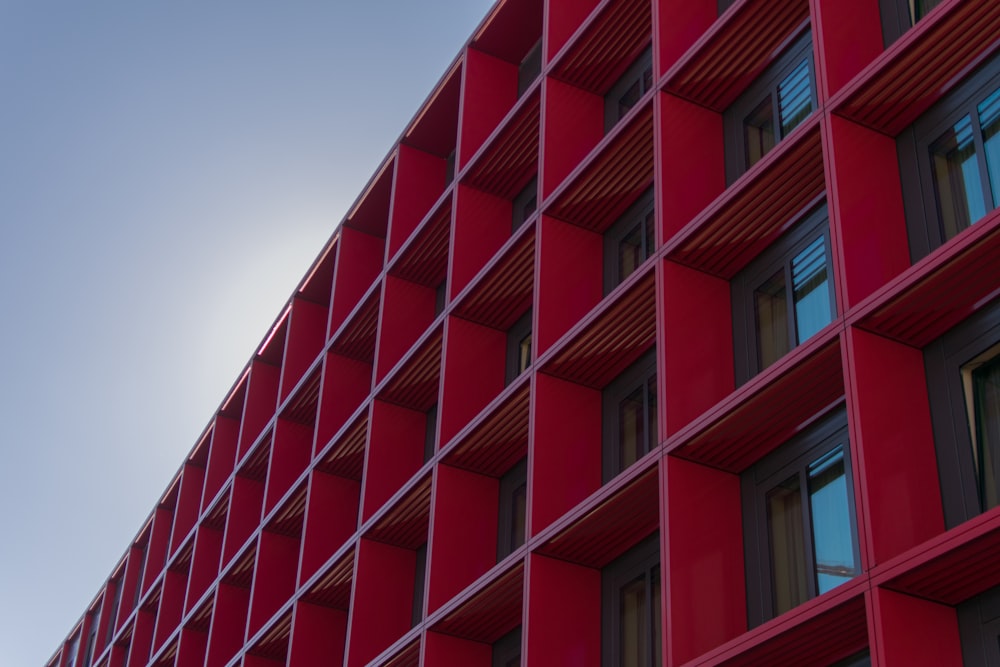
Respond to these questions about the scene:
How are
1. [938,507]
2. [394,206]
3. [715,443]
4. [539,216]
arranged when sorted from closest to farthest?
[938,507] → [715,443] → [539,216] → [394,206]

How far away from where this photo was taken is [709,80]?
2542 centimetres

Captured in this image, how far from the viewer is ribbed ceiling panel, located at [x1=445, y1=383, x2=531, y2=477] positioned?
2748cm

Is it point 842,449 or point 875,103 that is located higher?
point 875,103

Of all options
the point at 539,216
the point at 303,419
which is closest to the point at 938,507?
the point at 539,216

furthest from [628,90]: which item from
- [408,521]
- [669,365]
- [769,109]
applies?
[408,521]

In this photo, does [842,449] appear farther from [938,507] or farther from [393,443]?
[393,443]

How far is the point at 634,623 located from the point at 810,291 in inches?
247

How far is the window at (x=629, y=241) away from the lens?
90.3 ft

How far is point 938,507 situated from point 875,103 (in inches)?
242

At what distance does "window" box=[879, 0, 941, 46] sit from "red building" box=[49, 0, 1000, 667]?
6cm

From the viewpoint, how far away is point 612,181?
2781 centimetres

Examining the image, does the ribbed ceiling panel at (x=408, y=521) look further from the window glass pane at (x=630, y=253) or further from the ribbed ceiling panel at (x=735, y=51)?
the ribbed ceiling panel at (x=735, y=51)

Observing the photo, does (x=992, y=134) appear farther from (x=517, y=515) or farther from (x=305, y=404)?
(x=305, y=404)

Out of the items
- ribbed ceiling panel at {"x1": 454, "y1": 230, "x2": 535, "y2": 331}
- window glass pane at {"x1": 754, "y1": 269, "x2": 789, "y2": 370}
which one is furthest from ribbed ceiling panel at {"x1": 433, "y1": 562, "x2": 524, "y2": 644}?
ribbed ceiling panel at {"x1": 454, "y1": 230, "x2": 535, "y2": 331}
